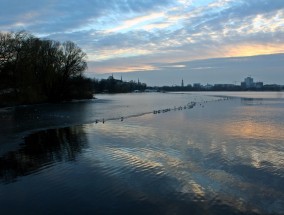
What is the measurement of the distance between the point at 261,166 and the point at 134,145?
847 cm

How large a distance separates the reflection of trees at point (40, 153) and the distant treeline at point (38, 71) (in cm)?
4154

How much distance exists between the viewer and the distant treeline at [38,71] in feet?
223

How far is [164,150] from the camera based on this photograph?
21859 mm

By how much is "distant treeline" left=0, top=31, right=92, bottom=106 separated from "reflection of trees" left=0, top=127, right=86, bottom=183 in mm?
41543

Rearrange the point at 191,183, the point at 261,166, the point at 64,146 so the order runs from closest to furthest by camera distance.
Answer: the point at 191,183
the point at 261,166
the point at 64,146

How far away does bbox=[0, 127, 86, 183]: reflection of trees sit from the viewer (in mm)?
16938

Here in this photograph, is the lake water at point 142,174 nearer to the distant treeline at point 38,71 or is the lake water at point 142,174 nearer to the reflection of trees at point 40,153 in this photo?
the reflection of trees at point 40,153

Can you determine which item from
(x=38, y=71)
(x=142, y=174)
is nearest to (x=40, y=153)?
(x=142, y=174)

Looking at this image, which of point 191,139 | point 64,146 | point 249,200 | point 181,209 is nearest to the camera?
point 181,209

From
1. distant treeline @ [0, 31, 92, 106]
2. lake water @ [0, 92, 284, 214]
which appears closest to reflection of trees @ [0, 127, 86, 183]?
lake water @ [0, 92, 284, 214]

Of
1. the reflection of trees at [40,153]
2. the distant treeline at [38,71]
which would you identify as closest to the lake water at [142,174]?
the reflection of trees at [40,153]

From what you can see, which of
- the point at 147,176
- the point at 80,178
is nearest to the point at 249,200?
the point at 147,176

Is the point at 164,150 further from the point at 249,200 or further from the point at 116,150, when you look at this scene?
the point at 249,200

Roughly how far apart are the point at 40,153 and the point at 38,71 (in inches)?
2765
